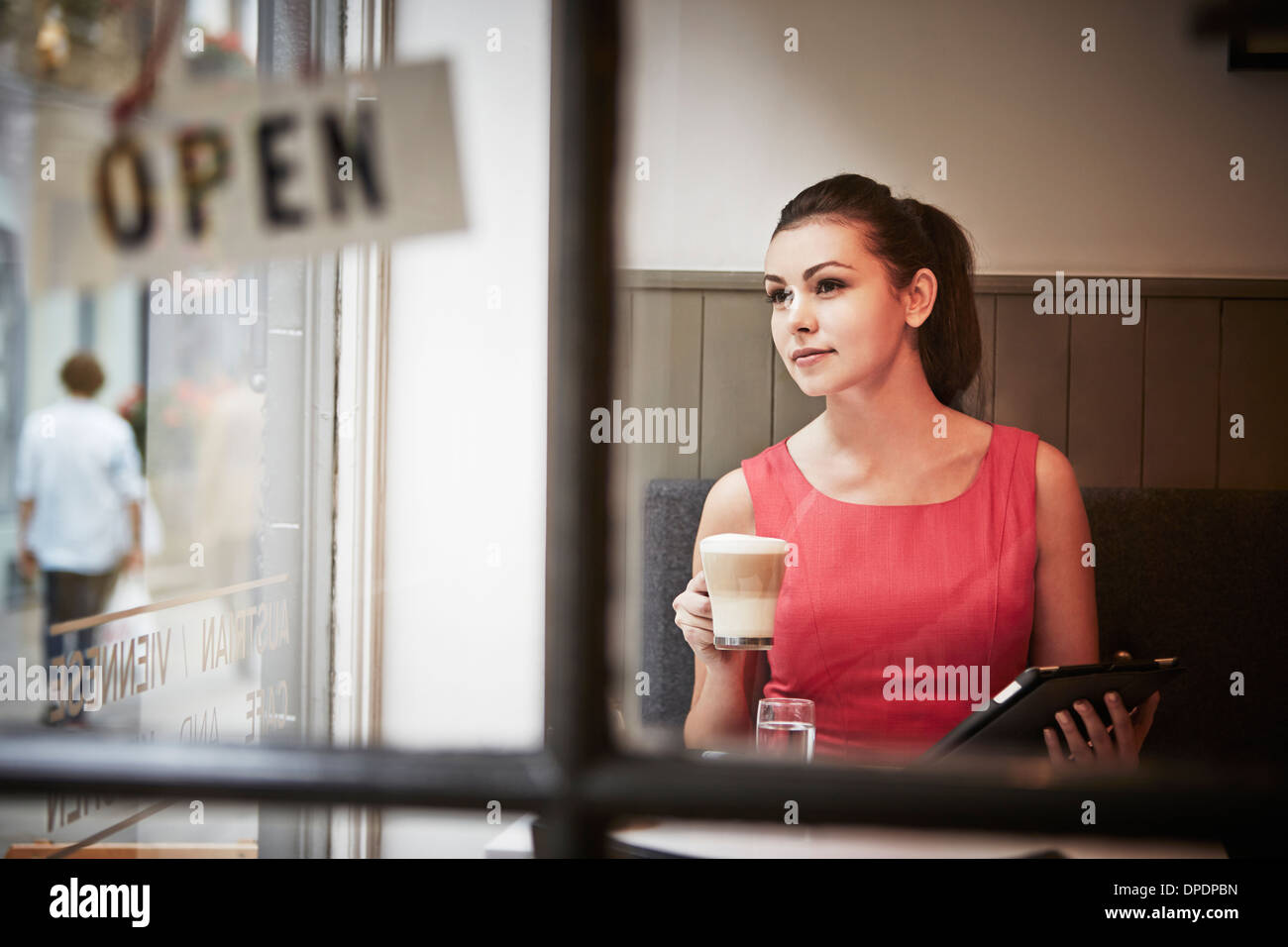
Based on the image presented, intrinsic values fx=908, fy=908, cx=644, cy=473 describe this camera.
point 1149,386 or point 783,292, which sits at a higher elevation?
point 783,292

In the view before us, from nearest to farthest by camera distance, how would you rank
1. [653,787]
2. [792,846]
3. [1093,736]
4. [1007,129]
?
[653,787], [792,846], [1093,736], [1007,129]

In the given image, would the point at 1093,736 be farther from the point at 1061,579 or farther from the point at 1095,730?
the point at 1061,579

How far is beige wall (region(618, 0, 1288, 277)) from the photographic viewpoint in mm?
1706

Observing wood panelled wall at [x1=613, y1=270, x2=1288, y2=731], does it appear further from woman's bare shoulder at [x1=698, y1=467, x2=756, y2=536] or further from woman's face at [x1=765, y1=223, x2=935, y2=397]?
woman's bare shoulder at [x1=698, y1=467, x2=756, y2=536]

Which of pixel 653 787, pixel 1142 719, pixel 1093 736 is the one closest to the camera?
pixel 653 787

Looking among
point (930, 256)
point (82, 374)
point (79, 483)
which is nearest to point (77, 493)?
point (79, 483)

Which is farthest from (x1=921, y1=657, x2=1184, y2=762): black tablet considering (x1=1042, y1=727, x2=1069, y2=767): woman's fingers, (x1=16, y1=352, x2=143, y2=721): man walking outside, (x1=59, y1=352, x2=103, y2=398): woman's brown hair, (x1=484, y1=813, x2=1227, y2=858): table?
(x1=59, y1=352, x2=103, y2=398): woman's brown hair

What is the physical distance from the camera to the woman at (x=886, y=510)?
1620 mm

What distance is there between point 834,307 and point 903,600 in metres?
0.57

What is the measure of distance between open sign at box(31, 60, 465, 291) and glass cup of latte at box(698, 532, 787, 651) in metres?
0.92

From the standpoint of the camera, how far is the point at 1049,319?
1.72 meters

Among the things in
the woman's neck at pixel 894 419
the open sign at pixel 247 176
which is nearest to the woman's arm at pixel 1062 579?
the woman's neck at pixel 894 419

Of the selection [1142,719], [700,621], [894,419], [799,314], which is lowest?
[1142,719]

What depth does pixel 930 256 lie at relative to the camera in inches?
67.7
